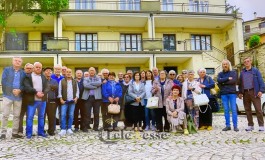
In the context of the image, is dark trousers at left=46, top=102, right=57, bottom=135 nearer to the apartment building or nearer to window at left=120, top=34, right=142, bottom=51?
the apartment building

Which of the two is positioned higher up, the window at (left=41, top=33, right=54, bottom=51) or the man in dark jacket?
the window at (left=41, top=33, right=54, bottom=51)

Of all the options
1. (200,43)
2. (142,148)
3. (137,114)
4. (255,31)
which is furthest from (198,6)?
(255,31)

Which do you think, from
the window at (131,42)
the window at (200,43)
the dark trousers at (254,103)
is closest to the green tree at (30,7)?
the window at (131,42)

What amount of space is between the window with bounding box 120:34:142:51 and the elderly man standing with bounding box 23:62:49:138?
16513 mm

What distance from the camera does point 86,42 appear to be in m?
24.0

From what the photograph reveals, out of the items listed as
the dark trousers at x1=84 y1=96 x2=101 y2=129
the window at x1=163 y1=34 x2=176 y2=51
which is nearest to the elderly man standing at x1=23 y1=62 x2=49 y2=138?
the dark trousers at x1=84 y1=96 x2=101 y2=129

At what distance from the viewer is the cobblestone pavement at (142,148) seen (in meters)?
5.06

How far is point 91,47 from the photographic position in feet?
78.6

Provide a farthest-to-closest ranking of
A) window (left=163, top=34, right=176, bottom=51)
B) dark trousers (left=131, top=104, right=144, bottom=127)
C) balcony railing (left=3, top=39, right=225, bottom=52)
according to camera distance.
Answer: window (left=163, top=34, right=176, bottom=51)
balcony railing (left=3, top=39, right=225, bottom=52)
dark trousers (left=131, top=104, right=144, bottom=127)

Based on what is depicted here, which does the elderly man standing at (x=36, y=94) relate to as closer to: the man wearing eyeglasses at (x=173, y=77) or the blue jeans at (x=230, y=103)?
the man wearing eyeglasses at (x=173, y=77)

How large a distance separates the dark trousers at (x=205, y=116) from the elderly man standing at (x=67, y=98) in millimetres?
3649

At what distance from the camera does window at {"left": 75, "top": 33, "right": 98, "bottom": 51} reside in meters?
23.8

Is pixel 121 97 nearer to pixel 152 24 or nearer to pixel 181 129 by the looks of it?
pixel 181 129

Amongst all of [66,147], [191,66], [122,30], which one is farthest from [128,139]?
[122,30]
